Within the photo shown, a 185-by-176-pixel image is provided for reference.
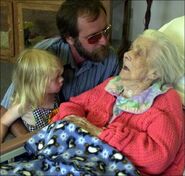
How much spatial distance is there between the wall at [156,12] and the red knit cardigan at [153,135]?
2158 millimetres

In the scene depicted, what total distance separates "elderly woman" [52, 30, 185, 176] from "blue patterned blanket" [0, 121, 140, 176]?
61 millimetres

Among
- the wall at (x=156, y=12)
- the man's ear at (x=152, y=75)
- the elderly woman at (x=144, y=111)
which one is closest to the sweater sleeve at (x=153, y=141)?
the elderly woman at (x=144, y=111)

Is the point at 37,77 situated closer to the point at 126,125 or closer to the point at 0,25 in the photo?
the point at 126,125

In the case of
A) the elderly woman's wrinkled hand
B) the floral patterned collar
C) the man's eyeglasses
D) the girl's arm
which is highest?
the man's eyeglasses

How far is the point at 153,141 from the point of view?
58.1 inches

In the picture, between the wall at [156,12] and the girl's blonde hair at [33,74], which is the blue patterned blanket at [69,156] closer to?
the girl's blonde hair at [33,74]

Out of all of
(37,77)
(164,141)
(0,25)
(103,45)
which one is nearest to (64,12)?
(103,45)

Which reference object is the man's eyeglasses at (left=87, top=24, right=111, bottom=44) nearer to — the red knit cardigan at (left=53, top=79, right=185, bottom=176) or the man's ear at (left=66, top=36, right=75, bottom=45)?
the man's ear at (left=66, top=36, right=75, bottom=45)

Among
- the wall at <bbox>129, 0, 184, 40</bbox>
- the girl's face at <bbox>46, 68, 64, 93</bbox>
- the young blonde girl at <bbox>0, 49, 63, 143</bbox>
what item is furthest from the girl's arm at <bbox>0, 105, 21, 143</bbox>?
the wall at <bbox>129, 0, 184, 40</bbox>

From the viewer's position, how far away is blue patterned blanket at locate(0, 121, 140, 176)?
53.8 inches

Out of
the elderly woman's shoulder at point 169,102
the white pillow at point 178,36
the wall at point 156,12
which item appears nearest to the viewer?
the elderly woman's shoulder at point 169,102

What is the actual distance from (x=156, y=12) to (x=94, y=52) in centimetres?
192

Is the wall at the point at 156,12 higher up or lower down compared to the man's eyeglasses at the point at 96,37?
lower down

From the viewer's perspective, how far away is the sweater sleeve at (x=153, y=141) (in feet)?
4.72
